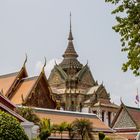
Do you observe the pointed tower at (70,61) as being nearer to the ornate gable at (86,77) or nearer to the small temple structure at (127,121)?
the ornate gable at (86,77)

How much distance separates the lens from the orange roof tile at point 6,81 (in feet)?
118

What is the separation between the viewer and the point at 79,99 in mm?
60156

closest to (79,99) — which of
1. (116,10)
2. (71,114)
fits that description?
(71,114)

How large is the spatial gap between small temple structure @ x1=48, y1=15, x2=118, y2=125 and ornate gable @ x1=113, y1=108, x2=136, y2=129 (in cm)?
1764

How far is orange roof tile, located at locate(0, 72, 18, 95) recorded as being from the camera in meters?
35.8

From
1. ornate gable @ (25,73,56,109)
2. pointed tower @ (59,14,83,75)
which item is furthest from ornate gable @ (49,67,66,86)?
ornate gable @ (25,73,56,109)

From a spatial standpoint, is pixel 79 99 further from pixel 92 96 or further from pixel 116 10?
pixel 116 10

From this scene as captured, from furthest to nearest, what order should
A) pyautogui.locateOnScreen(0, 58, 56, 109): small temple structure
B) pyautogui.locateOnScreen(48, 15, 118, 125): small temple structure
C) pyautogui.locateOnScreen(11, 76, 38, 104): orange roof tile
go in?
pyautogui.locateOnScreen(48, 15, 118, 125): small temple structure → pyautogui.locateOnScreen(0, 58, 56, 109): small temple structure → pyautogui.locateOnScreen(11, 76, 38, 104): orange roof tile

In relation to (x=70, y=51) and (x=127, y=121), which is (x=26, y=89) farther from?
(x=70, y=51)

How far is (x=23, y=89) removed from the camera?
35688mm

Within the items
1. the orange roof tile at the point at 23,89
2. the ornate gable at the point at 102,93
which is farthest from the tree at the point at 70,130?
the ornate gable at the point at 102,93

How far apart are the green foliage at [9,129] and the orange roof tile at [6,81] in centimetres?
2369

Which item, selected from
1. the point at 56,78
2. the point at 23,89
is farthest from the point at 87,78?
the point at 23,89

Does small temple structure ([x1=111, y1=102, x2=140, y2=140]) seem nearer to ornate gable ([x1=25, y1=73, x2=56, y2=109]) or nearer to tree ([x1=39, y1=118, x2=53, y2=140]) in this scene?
ornate gable ([x1=25, y1=73, x2=56, y2=109])
